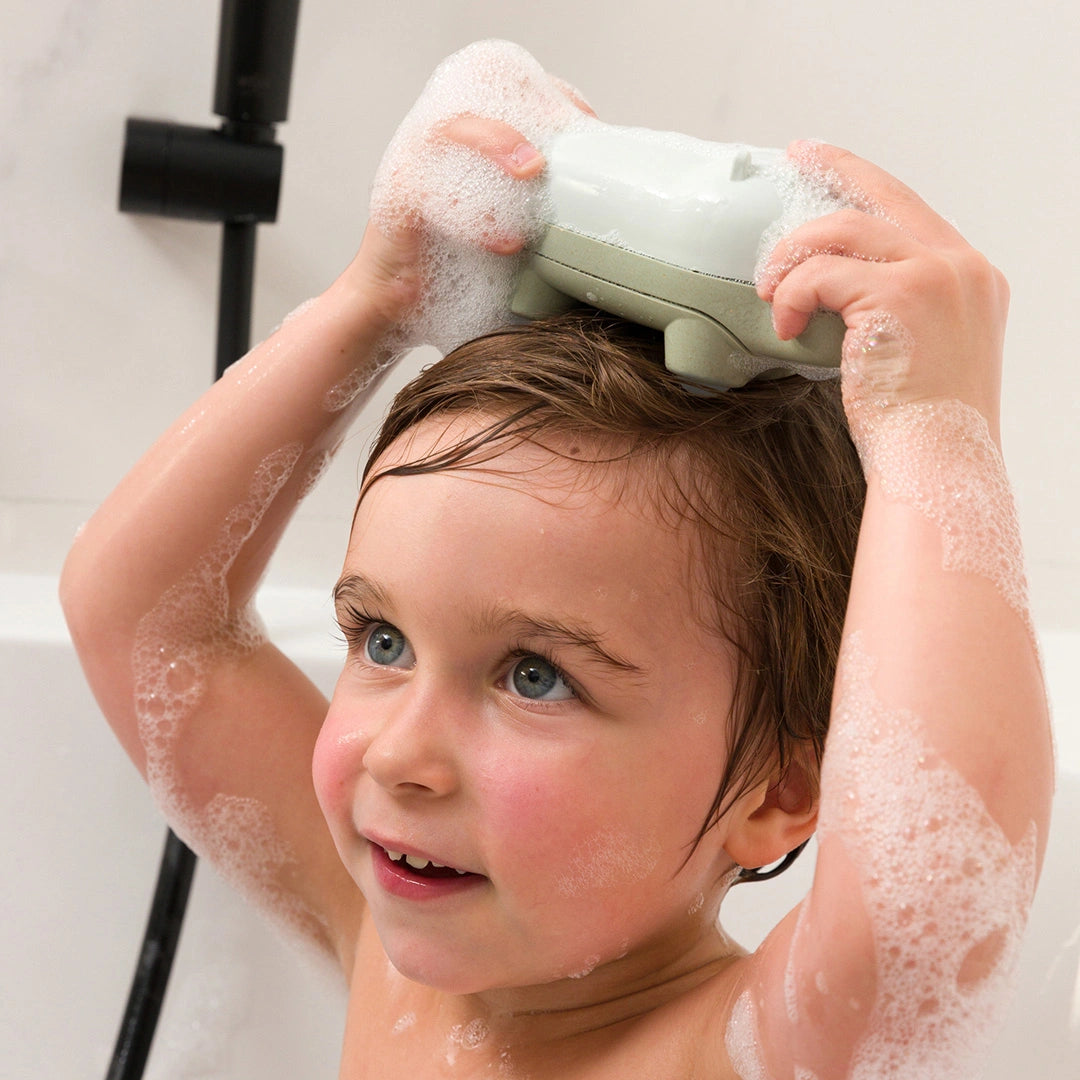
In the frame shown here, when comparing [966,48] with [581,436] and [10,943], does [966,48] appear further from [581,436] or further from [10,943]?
[10,943]

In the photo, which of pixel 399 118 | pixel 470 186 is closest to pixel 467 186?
pixel 470 186

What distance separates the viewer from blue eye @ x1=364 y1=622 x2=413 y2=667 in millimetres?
710

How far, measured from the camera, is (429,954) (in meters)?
0.70

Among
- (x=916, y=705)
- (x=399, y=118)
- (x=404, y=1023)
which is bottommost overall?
(x=404, y=1023)

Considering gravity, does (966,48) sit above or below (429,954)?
above

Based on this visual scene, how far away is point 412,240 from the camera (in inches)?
31.6

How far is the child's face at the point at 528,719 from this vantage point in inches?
26.0

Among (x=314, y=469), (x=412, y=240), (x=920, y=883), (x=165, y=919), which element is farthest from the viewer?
(x=165, y=919)

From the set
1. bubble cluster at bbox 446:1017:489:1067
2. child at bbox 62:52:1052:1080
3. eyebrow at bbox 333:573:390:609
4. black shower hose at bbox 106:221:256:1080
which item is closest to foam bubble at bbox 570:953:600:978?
child at bbox 62:52:1052:1080

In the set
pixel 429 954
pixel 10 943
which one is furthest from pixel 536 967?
pixel 10 943

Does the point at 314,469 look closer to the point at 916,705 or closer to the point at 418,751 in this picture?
the point at 418,751

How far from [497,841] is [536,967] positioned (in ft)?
0.29

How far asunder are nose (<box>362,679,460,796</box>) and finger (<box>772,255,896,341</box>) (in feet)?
0.81

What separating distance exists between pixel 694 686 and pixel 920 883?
0.15m
